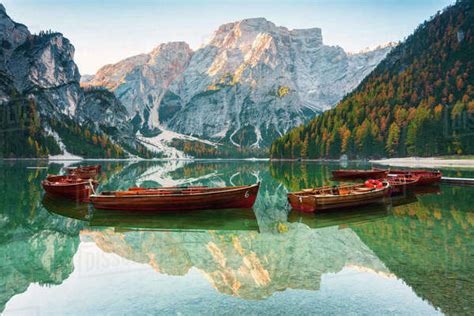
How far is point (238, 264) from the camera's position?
55.4 ft

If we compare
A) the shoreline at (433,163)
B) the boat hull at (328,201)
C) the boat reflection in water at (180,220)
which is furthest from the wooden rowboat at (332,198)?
the shoreline at (433,163)

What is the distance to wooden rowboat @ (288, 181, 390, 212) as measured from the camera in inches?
1185

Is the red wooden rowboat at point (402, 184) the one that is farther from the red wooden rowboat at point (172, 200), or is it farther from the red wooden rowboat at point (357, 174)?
the red wooden rowboat at point (172, 200)

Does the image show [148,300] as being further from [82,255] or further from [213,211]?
[213,211]

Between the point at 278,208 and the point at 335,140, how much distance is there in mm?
141028

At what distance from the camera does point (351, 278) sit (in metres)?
15.1

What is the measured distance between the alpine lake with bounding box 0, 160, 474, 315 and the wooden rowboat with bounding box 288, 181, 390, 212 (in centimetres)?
109

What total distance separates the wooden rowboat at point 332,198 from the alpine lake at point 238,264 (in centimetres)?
109

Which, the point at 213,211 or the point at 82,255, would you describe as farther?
the point at 213,211

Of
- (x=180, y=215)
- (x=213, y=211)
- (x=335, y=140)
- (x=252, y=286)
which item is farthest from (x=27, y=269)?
(x=335, y=140)

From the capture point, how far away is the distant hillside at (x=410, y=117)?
5276 inches

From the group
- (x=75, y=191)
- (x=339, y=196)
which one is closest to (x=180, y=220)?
→ (x=339, y=196)

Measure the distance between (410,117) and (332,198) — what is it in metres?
139

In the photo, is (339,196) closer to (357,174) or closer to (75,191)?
(75,191)
